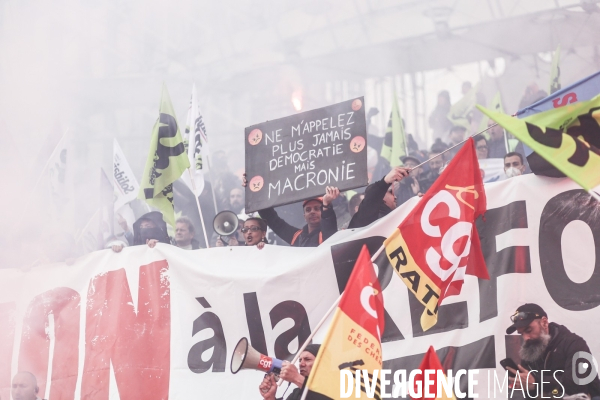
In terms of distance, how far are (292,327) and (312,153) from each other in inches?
39.1

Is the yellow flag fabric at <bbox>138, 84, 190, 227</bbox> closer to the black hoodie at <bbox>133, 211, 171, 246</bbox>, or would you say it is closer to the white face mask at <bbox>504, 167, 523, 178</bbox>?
the black hoodie at <bbox>133, 211, 171, 246</bbox>

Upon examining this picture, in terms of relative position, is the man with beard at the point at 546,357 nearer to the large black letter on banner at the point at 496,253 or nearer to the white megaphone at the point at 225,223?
the large black letter on banner at the point at 496,253

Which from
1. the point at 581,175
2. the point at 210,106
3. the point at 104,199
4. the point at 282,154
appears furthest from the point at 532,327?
the point at 210,106

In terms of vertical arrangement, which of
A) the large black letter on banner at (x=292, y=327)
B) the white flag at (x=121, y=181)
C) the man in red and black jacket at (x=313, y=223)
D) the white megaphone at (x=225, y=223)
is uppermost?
the white flag at (x=121, y=181)

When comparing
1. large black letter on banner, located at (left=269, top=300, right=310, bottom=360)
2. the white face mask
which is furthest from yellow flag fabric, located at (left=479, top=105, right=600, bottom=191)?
the white face mask

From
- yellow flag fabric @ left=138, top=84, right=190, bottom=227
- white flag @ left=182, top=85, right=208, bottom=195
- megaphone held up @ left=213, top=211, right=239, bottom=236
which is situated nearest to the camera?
yellow flag fabric @ left=138, top=84, right=190, bottom=227

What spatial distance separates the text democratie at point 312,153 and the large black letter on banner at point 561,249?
1073mm

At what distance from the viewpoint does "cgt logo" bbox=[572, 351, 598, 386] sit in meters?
3.40

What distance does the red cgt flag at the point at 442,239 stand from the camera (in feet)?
11.1

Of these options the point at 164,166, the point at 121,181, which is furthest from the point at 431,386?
the point at 121,181

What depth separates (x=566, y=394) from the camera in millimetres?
3381

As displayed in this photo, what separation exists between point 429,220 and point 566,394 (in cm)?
94

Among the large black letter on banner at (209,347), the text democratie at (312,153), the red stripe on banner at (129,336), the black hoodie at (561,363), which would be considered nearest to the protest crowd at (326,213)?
the black hoodie at (561,363)

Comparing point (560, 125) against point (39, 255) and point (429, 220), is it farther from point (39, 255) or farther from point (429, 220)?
point (39, 255)
